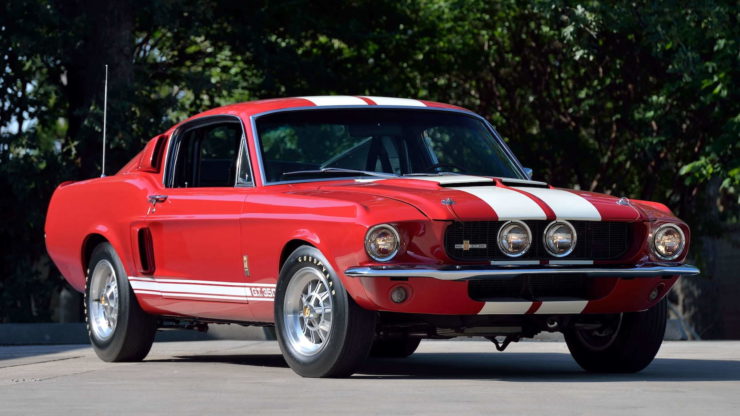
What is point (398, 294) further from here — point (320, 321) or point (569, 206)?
point (569, 206)

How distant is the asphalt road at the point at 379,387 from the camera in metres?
7.01

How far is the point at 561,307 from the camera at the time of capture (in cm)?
839

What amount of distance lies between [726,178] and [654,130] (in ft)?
14.1

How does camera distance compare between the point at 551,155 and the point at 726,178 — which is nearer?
the point at 726,178

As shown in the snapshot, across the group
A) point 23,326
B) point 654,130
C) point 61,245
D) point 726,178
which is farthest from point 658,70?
point 61,245

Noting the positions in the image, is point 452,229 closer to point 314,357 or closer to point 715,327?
point 314,357

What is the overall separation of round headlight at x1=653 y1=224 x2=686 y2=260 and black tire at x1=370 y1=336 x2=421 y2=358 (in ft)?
9.58

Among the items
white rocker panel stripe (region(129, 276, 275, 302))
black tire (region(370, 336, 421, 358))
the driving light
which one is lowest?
black tire (region(370, 336, 421, 358))

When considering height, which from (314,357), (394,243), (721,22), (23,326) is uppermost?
(721,22)

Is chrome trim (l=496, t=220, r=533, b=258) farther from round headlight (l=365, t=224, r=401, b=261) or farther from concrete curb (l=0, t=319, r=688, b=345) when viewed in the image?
concrete curb (l=0, t=319, r=688, b=345)

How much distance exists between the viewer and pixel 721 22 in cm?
1870

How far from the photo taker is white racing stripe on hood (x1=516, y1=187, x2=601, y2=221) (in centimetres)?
844

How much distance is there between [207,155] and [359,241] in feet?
9.72

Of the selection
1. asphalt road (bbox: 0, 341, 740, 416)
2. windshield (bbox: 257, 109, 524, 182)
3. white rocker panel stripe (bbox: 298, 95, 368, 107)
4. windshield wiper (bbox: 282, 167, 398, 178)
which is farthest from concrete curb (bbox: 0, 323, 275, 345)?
windshield wiper (bbox: 282, 167, 398, 178)
